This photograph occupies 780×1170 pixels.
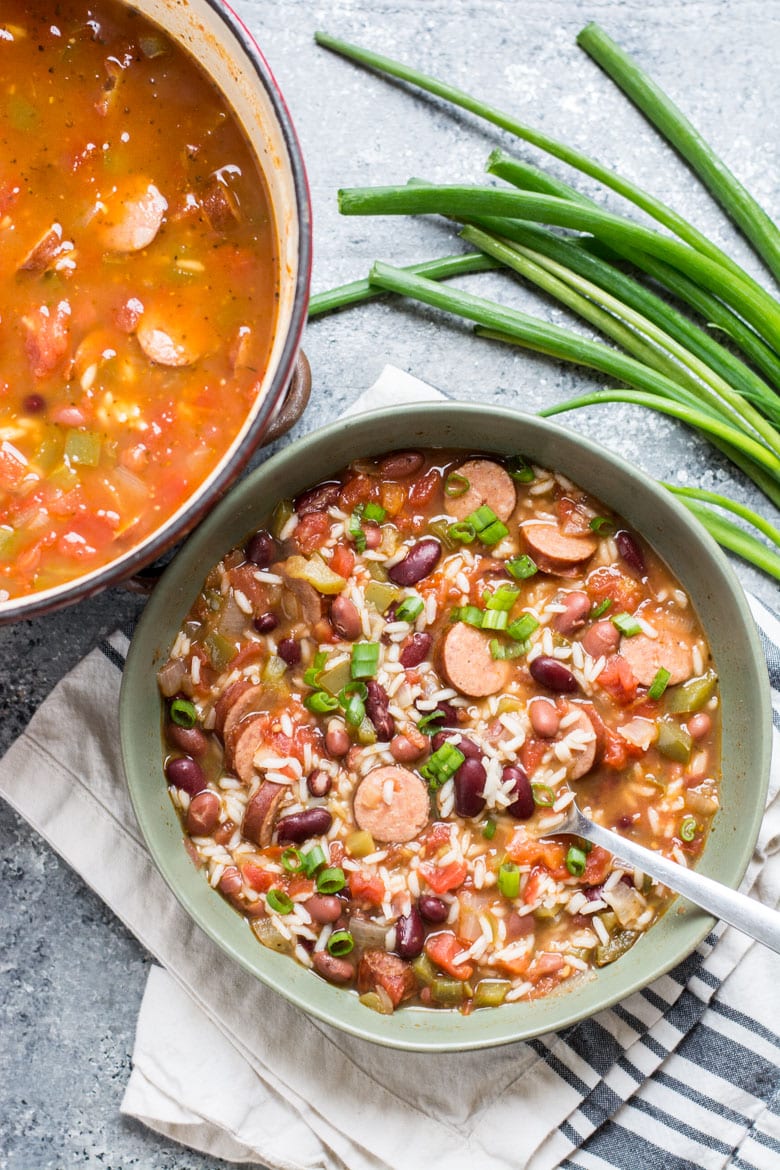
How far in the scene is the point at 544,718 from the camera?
2693 millimetres

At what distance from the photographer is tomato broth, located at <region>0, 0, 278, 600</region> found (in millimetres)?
2314

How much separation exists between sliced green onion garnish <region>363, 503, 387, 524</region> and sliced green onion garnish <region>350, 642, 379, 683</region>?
313mm

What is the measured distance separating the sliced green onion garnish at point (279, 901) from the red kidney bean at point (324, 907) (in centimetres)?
5

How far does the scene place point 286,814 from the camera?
2.74 meters

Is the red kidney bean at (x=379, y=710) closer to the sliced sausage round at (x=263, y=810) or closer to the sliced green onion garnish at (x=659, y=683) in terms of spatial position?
the sliced sausage round at (x=263, y=810)

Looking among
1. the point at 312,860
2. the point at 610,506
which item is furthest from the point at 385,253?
the point at 312,860

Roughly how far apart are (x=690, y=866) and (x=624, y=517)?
882mm

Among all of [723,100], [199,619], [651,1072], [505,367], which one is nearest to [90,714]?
[199,619]

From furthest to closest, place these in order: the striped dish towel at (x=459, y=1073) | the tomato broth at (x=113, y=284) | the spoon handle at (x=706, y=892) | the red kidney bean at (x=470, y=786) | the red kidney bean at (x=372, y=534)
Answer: the striped dish towel at (x=459, y=1073) → the red kidney bean at (x=372, y=534) → the red kidney bean at (x=470, y=786) → the spoon handle at (x=706, y=892) → the tomato broth at (x=113, y=284)

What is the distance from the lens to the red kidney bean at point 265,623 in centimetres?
274

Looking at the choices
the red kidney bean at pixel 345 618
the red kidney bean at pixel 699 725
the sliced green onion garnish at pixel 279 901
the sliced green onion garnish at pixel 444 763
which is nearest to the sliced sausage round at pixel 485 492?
the red kidney bean at pixel 345 618

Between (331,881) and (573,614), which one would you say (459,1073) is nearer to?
(331,881)

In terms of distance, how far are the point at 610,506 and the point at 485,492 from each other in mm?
319

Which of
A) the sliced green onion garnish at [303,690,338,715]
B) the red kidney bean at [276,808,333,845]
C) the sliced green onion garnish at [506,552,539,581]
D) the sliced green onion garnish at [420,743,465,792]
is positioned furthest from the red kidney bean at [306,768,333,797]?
the sliced green onion garnish at [506,552,539,581]
